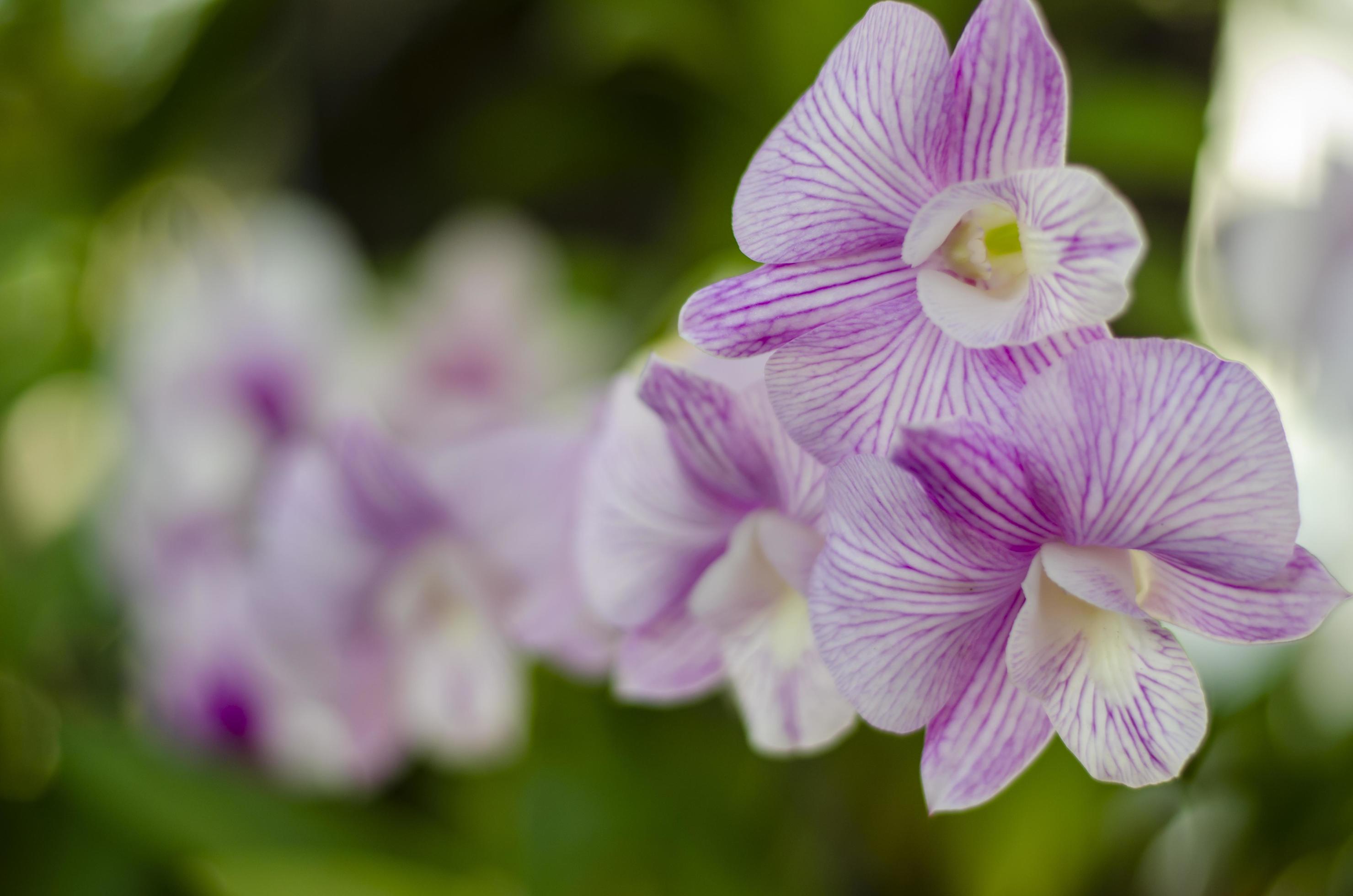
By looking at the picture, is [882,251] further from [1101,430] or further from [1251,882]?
[1251,882]

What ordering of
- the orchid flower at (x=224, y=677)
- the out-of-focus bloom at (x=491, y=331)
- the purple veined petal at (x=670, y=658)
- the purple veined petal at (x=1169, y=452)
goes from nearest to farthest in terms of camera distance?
the purple veined petal at (x=1169, y=452) < the purple veined petal at (x=670, y=658) < the orchid flower at (x=224, y=677) < the out-of-focus bloom at (x=491, y=331)

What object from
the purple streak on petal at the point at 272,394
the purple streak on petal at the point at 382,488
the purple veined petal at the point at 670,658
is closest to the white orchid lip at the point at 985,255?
the purple veined petal at the point at 670,658

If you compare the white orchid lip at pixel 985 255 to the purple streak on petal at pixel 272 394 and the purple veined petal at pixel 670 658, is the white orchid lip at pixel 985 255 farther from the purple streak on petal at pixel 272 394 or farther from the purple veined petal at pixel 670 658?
the purple streak on petal at pixel 272 394

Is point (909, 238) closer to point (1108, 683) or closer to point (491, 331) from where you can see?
point (1108, 683)

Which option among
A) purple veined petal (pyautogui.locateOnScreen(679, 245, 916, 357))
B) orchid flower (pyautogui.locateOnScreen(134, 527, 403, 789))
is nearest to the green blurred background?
orchid flower (pyautogui.locateOnScreen(134, 527, 403, 789))

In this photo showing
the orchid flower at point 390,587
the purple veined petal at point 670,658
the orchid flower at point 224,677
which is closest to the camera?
the purple veined petal at point 670,658

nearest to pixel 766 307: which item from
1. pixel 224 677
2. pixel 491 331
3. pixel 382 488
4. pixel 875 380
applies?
pixel 875 380
